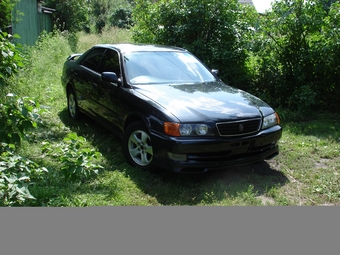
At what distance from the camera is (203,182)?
447 cm

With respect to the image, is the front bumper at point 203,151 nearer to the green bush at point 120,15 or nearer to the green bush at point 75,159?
the green bush at point 75,159

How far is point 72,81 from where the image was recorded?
22.9 ft

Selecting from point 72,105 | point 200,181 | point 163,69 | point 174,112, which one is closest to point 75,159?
point 174,112

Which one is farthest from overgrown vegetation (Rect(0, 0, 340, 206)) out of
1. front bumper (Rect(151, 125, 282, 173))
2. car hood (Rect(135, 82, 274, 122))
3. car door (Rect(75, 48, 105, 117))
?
car hood (Rect(135, 82, 274, 122))

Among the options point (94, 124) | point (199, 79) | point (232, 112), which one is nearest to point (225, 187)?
point (232, 112)

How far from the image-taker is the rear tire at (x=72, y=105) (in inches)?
272

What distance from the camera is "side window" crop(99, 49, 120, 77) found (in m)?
5.55

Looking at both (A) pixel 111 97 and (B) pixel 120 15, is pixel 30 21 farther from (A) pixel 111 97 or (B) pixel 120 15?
(B) pixel 120 15

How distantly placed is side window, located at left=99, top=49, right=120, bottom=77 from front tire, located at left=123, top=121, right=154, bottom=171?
42.6 inches

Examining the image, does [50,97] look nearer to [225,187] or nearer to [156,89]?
[156,89]

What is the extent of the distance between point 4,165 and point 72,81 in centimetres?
384

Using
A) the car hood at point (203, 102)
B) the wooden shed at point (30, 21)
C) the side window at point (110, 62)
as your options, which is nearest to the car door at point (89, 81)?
the side window at point (110, 62)

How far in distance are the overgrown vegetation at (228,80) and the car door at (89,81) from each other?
468 millimetres

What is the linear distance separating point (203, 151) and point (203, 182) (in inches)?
20.4
